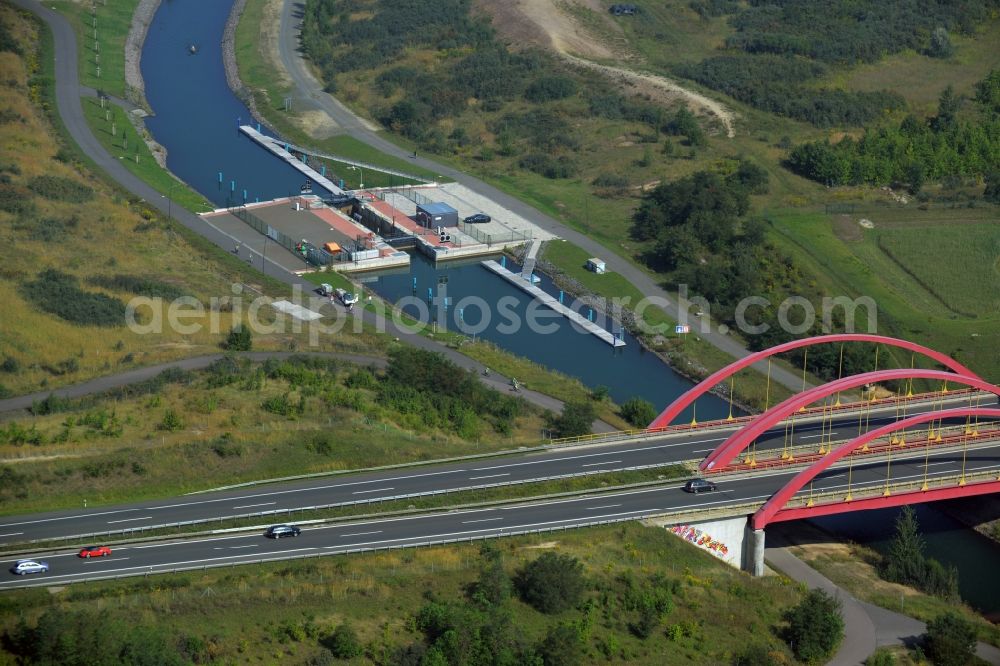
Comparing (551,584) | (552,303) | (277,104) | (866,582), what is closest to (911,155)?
(552,303)

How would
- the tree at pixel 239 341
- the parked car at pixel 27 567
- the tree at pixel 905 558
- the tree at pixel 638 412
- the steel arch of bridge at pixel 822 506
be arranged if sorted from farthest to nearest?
the tree at pixel 239 341 → the tree at pixel 638 412 → the tree at pixel 905 558 → the steel arch of bridge at pixel 822 506 → the parked car at pixel 27 567

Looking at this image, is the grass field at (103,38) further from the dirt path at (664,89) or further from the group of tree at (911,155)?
the group of tree at (911,155)

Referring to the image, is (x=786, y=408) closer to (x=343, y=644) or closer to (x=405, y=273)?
(x=343, y=644)

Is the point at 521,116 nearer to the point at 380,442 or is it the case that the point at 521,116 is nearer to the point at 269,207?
the point at 269,207

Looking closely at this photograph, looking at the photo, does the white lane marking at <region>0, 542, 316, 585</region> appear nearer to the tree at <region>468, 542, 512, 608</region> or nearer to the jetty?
the tree at <region>468, 542, 512, 608</region>

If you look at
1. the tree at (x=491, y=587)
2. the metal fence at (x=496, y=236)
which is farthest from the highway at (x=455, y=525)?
the metal fence at (x=496, y=236)

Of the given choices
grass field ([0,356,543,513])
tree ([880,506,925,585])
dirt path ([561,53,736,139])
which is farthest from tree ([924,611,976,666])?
dirt path ([561,53,736,139])
